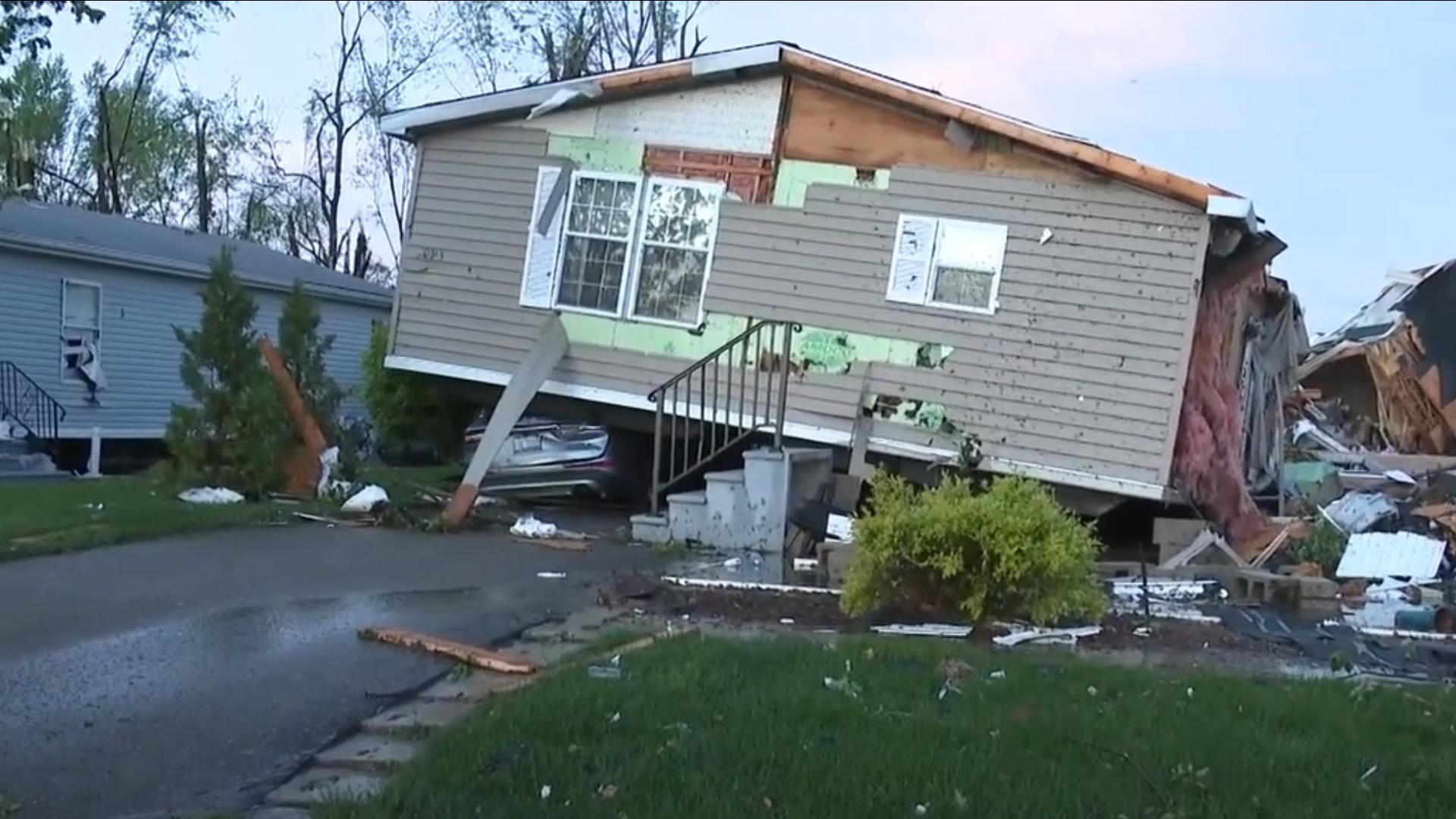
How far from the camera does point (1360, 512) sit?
43.7 feet

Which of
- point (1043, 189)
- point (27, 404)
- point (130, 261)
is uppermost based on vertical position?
point (1043, 189)

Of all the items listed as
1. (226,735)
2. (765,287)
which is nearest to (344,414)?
(765,287)

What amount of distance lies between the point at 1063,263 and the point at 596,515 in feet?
16.5

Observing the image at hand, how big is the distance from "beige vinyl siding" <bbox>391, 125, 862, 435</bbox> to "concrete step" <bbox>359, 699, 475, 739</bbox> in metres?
8.40

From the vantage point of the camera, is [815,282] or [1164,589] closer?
[1164,589]

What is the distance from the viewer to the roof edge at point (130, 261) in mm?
21109

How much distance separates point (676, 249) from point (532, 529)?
351 cm

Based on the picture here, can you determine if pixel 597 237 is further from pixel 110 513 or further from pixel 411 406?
pixel 110 513

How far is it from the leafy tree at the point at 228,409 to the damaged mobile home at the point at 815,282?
2.06 meters

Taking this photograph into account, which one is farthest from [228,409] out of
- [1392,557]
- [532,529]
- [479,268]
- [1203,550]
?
[1392,557]

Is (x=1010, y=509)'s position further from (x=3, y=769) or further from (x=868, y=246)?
(x=868, y=246)

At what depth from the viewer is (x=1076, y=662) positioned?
6867mm

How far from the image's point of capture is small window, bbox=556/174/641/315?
14844 mm

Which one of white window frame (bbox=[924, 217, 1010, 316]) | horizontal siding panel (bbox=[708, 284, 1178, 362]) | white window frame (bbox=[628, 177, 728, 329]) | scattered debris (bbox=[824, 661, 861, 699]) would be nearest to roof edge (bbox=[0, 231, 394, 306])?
white window frame (bbox=[628, 177, 728, 329])
